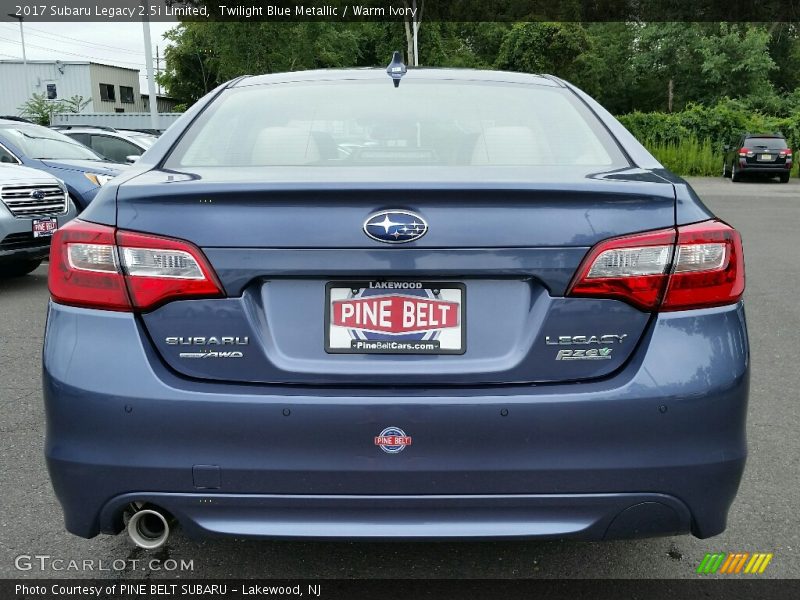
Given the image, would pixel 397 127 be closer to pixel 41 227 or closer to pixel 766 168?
pixel 41 227

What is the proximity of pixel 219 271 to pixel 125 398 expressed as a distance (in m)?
0.40

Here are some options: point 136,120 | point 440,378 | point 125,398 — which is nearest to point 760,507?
point 440,378

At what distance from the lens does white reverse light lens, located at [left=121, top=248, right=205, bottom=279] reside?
2068mm

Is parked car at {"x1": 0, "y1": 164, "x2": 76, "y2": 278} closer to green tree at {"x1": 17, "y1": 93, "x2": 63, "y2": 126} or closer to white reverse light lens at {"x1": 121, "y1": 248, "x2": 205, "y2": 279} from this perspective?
white reverse light lens at {"x1": 121, "y1": 248, "x2": 205, "y2": 279}

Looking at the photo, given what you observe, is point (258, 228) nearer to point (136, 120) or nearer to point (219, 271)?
point (219, 271)

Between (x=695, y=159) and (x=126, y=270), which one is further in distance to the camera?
(x=695, y=159)

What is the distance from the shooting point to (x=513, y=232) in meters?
2.04

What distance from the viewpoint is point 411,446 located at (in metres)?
2.05

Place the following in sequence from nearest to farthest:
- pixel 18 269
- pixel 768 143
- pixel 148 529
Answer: pixel 148 529, pixel 18 269, pixel 768 143

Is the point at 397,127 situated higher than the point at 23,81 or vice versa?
the point at 23,81

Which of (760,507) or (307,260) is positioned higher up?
(307,260)

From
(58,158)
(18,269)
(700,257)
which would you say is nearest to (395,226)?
(700,257)

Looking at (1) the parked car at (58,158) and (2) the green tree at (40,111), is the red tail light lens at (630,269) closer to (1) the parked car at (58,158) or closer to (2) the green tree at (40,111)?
(1) the parked car at (58,158)

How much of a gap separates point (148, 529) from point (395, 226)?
1121 mm
